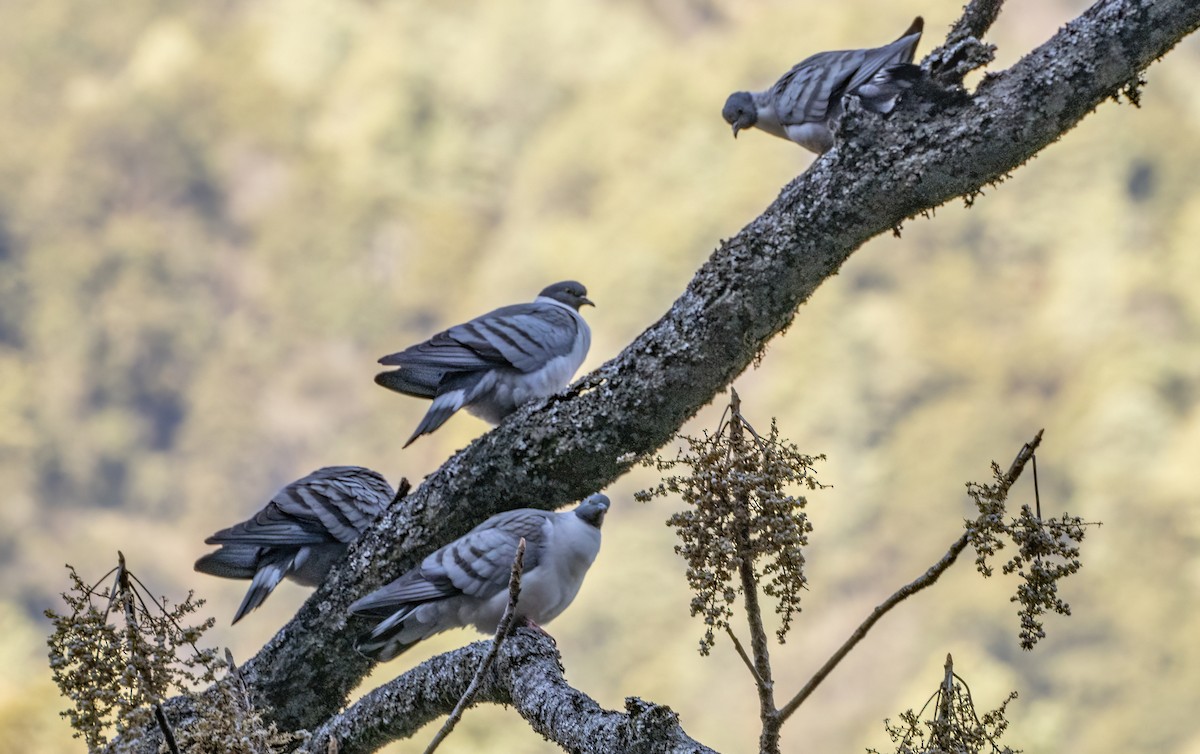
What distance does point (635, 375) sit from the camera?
4191 mm

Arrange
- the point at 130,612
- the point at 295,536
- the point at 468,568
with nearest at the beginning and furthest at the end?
the point at 130,612, the point at 468,568, the point at 295,536

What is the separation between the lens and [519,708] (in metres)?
3.41

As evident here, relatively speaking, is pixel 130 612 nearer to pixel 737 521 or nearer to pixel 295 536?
pixel 737 521

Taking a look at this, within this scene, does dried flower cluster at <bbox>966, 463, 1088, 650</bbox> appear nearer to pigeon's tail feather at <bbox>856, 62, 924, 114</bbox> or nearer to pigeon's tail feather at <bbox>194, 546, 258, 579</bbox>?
pigeon's tail feather at <bbox>856, 62, 924, 114</bbox>

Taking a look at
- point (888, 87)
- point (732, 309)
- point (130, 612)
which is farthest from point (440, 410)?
point (130, 612)

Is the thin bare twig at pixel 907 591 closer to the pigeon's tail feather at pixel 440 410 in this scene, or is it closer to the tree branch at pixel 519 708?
the tree branch at pixel 519 708

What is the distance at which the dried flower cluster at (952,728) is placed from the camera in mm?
2330

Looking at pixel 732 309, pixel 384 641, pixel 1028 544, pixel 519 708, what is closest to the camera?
pixel 1028 544

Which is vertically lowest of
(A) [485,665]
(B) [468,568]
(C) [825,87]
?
(A) [485,665]

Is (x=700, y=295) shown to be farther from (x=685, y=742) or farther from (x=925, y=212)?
(x=685, y=742)

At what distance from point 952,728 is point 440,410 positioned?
3.11 meters

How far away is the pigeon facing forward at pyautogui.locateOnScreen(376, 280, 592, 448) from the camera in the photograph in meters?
5.13

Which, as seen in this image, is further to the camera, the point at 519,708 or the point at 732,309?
the point at 732,309

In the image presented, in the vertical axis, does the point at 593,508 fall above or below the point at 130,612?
above
